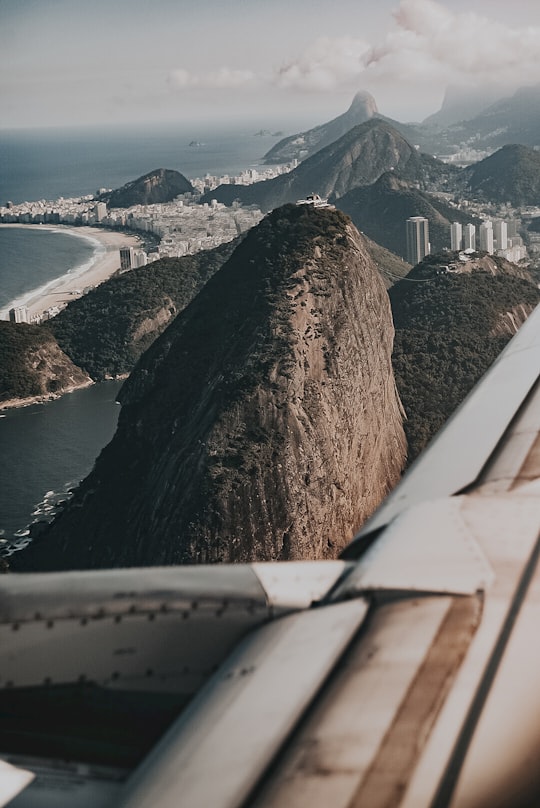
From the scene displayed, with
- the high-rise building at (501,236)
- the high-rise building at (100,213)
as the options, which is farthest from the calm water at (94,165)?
the high-rise building at (501,236)

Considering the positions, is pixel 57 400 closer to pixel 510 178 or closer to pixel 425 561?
pixel 425 561

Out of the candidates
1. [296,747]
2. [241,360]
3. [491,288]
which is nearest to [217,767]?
[296,747]

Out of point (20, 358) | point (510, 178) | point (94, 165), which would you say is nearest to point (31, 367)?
point (20, 358)

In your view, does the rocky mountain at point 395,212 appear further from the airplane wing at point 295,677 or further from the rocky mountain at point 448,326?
the airplane wing at point 295,677

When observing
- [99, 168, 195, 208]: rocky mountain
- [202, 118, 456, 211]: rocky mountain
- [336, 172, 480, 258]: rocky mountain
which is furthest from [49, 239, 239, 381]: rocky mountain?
[99, 168, 195, 208]: rocky mountain

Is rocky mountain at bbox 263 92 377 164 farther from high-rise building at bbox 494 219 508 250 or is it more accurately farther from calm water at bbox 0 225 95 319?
high-rise building at bbox 494 219 508 250

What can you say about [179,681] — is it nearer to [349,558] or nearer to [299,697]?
[299,697]
